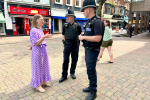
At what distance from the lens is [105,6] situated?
32.6 m

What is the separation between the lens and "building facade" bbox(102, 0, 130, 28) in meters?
32.9

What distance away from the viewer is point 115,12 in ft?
120

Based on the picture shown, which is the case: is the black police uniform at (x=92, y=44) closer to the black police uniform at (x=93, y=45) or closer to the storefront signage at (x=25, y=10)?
the black police uniform at (x=93, y=45)

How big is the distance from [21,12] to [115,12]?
29.0 metres

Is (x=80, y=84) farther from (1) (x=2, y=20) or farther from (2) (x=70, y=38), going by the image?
(1) (x=2, y=20)

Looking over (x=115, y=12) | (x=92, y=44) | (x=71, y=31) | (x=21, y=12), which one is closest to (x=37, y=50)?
(x=71, y=31)

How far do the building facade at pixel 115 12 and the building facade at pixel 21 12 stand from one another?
18.7 meters

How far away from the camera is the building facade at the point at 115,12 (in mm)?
32925

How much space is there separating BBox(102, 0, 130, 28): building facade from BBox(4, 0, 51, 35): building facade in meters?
18.7

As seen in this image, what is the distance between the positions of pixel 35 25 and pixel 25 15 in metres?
15.5

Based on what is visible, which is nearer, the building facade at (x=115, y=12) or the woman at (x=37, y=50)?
the woman at (x=37, y=50)

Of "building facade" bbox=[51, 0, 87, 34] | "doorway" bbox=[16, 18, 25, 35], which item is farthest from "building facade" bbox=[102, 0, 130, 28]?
"doorway" bbox=[16, 18, 25, 35]

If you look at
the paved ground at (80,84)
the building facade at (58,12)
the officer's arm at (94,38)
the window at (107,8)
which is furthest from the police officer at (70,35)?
the window at (107,8)

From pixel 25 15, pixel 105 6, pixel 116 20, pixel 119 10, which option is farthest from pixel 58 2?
pixel 119 10
